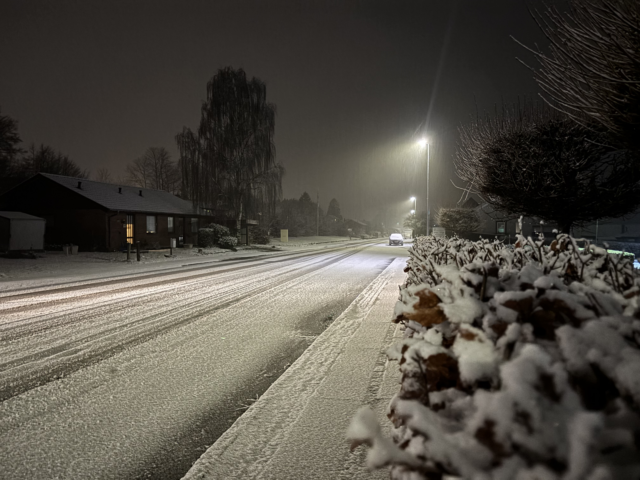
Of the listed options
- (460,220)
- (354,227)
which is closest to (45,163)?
(460,220)

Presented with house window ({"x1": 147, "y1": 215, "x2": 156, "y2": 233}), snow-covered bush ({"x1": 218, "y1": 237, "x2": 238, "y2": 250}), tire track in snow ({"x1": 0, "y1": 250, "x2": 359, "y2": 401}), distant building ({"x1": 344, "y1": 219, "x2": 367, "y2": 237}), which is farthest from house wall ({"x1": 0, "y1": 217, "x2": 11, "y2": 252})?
distant building ({"x1": 344, "y1": 219, "x2": 367, "y2": 237})

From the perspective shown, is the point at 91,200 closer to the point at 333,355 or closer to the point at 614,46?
the point at 333,355

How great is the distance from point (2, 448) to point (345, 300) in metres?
6.47

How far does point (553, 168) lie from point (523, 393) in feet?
30.1

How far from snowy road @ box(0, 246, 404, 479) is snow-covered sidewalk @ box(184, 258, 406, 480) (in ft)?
0.72

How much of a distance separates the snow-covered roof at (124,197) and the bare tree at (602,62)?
1058 inches

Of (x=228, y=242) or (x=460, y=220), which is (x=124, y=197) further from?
(x=460, y=220)

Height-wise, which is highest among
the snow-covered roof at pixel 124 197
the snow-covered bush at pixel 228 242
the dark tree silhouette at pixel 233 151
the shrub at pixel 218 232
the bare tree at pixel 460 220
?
the dark tree silhouette at pixel 233 151

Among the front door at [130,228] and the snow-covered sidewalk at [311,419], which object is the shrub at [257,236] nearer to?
the front door at [130,228]

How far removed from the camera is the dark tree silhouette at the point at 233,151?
32.1m

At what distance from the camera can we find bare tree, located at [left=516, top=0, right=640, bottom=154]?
3336 mm

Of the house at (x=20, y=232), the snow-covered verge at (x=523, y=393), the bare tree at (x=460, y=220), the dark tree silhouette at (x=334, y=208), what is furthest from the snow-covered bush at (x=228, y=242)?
the dark tree silhouette at (x=334, y=208)

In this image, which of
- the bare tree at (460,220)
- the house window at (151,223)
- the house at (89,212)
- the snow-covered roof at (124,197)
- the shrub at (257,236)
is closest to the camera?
the house at (89,212)

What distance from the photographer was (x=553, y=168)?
8.73 metres
